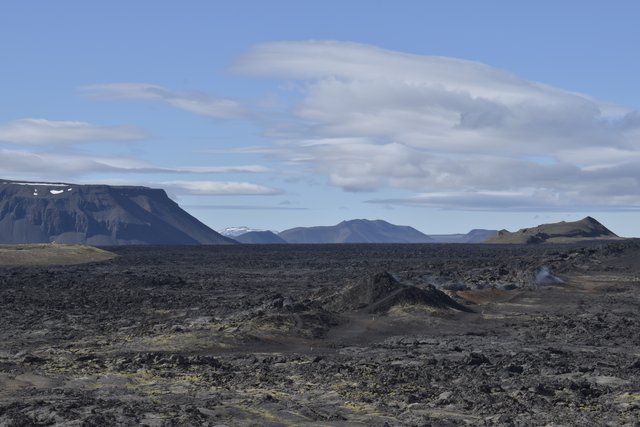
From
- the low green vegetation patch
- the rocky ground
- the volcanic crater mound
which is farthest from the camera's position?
the low green vegetation patch

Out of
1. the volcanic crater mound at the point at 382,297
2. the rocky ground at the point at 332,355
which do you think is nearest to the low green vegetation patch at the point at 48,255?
the rocky ground at the point at 332,355

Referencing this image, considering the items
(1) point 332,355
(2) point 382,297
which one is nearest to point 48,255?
(2) point 382,297

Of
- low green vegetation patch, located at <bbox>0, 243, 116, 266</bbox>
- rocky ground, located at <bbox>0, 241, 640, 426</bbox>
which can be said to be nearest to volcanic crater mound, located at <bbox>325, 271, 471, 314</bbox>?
rocky ground, located at <bbox>0, 241, 640, 426</bbox>

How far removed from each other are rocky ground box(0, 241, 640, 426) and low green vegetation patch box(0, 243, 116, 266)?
4042cm

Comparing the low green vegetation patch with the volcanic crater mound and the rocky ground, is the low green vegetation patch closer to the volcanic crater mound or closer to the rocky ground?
the rocky ground

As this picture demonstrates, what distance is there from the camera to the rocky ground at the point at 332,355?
72.7 ft

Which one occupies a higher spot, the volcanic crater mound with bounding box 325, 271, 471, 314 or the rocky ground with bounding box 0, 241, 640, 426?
the volcanic crater mound with bounding box 325, 271, 471, 314

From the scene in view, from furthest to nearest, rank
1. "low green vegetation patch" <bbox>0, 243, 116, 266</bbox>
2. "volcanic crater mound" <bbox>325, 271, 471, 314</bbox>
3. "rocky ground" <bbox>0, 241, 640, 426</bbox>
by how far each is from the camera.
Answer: "low green vegetation patch" <bbox>0, 243, 116, 266</bbox>, "volcanic crater mound" <bbox>325, 271, 471, 314</bbox>, "rocky ground" <bbox>0, 241, 640, 426</bbox>

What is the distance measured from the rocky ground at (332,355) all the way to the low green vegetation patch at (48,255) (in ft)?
133

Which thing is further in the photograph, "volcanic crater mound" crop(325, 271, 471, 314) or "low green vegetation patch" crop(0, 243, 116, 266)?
"low green vegetation patch" crop(0, 243, 116, 266)

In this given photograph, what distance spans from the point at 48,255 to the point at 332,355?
82.8 meters

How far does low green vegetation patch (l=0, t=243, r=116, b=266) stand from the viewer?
10544cm

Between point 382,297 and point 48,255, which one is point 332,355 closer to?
point 382,297

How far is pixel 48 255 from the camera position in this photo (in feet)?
362
